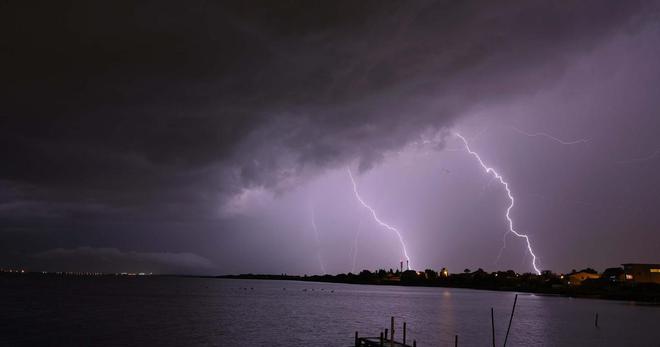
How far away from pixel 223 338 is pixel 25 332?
20.7 metres

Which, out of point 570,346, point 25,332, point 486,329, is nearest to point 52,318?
point 25,332

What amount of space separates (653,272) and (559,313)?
234 feet

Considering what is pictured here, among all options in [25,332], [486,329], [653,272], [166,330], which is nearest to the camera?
[25,332]

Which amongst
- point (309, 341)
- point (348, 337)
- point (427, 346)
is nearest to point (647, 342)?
point (427, 346)

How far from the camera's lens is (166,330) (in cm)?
6025

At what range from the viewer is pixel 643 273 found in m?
148

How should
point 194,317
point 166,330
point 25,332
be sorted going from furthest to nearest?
point 194,317, point 166,330, point 25,332

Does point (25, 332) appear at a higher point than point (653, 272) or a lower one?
lower

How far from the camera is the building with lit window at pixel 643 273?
14525 cm

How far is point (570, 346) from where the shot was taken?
5319cm

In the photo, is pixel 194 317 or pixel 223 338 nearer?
pixel 223 338

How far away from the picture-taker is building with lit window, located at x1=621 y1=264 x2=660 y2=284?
5719 inches

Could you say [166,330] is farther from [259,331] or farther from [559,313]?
[559,313]

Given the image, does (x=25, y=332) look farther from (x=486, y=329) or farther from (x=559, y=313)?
(x=559, y=313)
